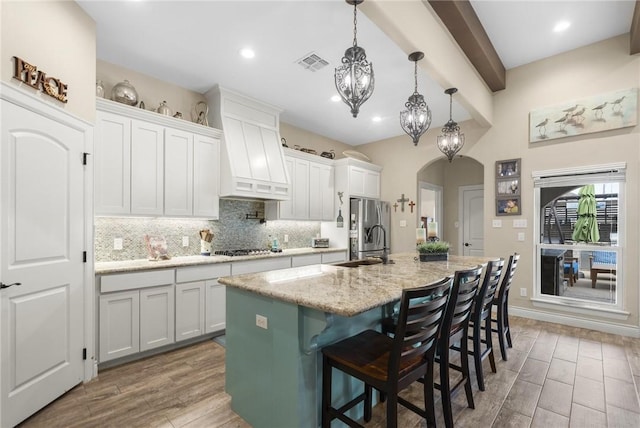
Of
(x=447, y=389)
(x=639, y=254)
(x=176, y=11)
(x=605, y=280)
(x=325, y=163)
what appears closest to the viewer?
(x=447, y=389)

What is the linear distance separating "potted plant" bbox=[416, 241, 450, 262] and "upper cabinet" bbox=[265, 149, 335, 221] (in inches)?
90.0

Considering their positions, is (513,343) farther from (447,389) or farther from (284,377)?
(284,377)

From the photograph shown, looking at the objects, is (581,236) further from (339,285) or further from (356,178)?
(339,285)

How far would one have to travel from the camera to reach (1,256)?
1867mm

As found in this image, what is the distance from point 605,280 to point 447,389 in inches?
132

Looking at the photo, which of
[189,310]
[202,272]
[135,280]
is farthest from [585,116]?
[135,280]

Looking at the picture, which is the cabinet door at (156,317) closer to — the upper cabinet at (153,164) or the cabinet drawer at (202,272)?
the cabinet drawer at (202,272)

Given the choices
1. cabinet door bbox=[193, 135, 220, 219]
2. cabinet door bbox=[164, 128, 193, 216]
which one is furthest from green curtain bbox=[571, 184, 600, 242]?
cabinet door bbox=[164, 128, 193, 216]

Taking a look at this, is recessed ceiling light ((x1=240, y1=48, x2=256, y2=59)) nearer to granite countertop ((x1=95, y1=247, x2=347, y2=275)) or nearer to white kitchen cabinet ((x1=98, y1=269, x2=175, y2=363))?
granite countertop ((x1=95, y1=247, x2=347, y2=275))

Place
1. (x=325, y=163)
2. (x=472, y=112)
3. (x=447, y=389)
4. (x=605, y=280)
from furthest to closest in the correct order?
(x=325, y=163)
(x=472, y=112)
(x=605, y=280)
(x=447, y=389)

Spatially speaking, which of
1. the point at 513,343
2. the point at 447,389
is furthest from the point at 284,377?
the point at 513,343

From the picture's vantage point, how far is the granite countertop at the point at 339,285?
1472 millimetres

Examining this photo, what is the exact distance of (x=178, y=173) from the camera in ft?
11.4

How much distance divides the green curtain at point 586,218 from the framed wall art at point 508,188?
665 millimetres
